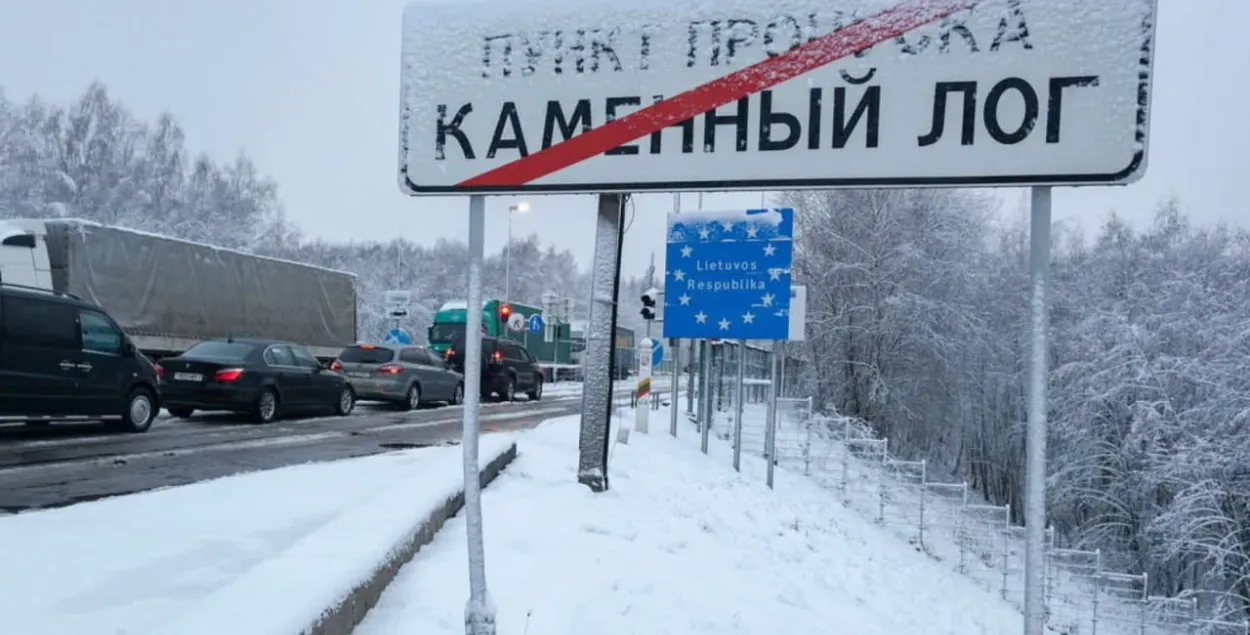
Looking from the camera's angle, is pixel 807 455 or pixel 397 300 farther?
pixel 397 300

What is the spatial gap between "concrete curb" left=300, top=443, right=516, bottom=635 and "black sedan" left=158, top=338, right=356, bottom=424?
30.6ft

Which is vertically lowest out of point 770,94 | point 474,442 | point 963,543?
point 963,543

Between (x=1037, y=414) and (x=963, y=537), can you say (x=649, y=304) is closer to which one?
(x=963, y=537)

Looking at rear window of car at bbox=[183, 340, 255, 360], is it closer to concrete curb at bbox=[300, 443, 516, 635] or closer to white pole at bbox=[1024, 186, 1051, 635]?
concrete curb at bbox=[300, 443, 516, 635]

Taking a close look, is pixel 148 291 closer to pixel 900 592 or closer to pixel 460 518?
pixel 460 518

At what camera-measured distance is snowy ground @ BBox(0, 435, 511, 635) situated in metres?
3.44

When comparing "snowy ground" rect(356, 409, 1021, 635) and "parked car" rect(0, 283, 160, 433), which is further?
"parked car" rect(0, 283, 160, 433)

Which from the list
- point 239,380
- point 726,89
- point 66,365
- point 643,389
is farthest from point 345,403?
point 726,89

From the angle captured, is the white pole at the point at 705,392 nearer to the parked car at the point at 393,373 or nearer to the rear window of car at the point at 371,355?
the parked car at the point at 393,373

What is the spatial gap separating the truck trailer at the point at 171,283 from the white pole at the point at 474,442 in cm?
1380

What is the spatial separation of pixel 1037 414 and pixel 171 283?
1978cm

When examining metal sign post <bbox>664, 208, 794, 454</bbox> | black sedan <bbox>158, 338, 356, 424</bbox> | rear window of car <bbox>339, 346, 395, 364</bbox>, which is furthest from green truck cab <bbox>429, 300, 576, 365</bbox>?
metal sign post <bbox>664, 208, 794, 454</bbox>

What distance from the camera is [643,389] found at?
15.8 meters

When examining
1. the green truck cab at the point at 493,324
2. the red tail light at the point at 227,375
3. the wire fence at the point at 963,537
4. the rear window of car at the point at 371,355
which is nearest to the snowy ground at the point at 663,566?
the wire fence at the point at 963,537
